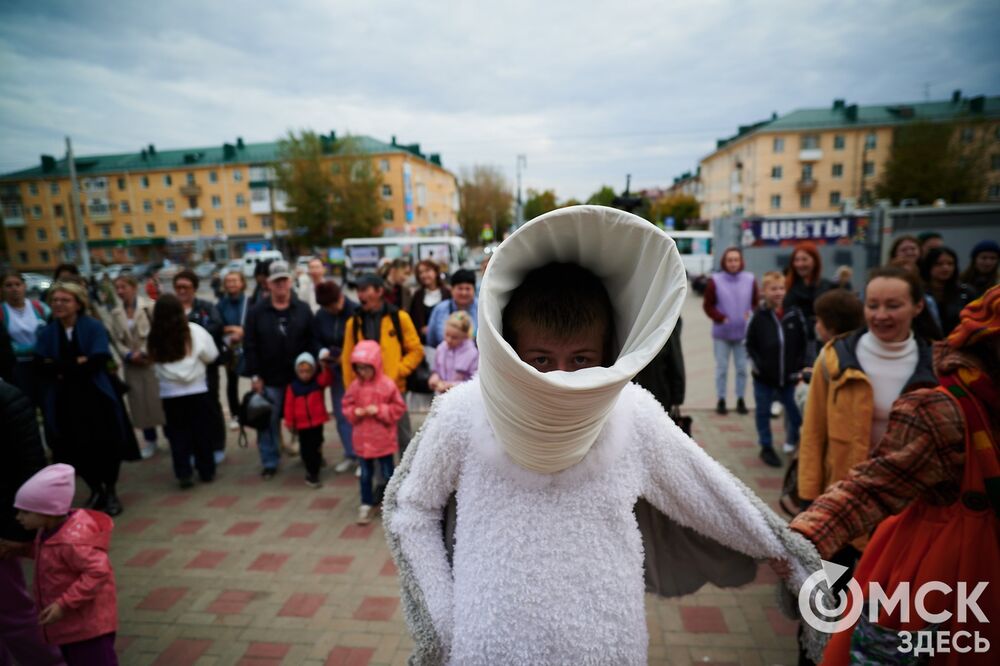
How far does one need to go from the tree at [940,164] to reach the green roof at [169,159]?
149ft

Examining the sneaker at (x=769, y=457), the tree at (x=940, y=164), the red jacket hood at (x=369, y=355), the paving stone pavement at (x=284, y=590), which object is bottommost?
the paving stone pavement at (x=284, y=590)

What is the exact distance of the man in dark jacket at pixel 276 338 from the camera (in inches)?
194

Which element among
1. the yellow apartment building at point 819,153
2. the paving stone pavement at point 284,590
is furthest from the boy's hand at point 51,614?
the yellow apartment building at point 819,153

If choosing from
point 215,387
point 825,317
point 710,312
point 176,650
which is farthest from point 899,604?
point 215,387

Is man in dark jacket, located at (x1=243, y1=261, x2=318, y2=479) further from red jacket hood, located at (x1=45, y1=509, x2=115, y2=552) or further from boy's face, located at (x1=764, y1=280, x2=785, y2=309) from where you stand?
boy's face, located at (x1=764, y1=280, x2=785, y2=309)

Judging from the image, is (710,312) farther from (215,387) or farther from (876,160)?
(876,160)

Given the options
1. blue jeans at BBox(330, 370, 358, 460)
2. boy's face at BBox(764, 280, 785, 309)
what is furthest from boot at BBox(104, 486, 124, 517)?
boy's face at BBox(764, 280, 785, 309)

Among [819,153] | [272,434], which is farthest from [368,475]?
[819,153]

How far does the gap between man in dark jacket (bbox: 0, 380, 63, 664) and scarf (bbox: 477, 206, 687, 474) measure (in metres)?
2.80

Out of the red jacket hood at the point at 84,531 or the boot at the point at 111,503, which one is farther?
the boot at the point at 111,503

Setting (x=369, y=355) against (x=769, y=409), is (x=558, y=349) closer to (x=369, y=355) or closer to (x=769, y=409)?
(x=369, y=355)

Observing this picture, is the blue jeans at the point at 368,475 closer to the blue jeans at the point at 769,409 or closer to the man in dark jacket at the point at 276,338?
the man in dark jacket at the point at 276,338

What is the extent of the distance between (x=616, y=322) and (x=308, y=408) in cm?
429

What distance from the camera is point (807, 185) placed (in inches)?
1986
